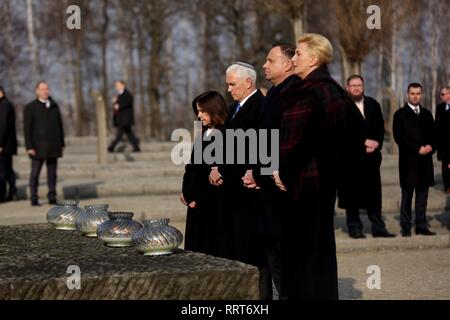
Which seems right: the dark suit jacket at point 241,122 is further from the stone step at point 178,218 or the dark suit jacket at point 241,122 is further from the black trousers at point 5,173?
the black trousers at point 5,173

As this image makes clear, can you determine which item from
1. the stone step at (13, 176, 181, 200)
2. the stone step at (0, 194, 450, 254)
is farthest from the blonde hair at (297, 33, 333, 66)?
the stone step at (13, 176, 181, 200)

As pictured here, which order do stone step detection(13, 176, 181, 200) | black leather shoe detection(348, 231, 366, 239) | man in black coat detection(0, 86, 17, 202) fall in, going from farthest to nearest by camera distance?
1. stone step detection(13, 176, 181, 200)
2. man in black coat detection(0, 86, 17, 202)
3. black leather shoe detection(348, 231, 366, 239)

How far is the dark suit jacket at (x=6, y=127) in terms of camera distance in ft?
48.8

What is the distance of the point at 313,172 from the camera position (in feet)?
18.6

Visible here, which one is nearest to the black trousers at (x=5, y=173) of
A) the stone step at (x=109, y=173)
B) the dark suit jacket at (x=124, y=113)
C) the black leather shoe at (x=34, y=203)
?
the black leather shoe at (x=34, y=203)

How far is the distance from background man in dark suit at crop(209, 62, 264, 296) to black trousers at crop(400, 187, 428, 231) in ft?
15.7

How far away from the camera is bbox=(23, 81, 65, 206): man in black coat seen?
14438 mm

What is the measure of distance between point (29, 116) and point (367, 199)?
598 cm

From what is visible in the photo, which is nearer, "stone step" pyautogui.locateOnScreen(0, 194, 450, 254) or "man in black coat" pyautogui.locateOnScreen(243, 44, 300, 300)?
"man in black coat" pyautogui.locateOnScreen(243, 44, 300, 300)

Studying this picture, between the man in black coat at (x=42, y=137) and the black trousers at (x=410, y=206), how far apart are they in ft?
18.5

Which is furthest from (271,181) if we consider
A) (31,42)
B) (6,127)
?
(31,42)

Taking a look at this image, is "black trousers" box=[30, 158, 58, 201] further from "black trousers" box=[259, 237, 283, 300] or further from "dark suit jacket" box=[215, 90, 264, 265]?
"black trousers" box=[259, 237, 283, 300]
